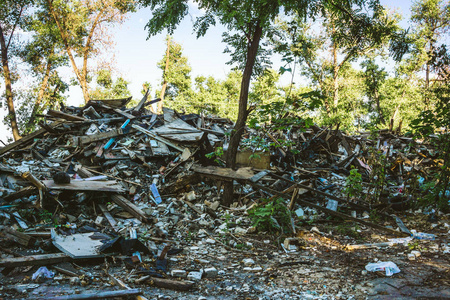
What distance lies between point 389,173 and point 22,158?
12.4 m

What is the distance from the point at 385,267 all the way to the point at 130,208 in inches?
196

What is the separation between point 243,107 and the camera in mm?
6812

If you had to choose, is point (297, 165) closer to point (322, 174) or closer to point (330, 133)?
point (322, 174)

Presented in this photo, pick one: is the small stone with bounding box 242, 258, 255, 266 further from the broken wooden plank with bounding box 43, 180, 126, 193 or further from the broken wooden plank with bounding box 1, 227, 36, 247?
the broken wooden plank with bounding box 43, 180, 126, 193

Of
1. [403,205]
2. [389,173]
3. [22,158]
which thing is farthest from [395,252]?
Result: [22,158]

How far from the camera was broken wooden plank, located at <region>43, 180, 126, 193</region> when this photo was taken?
6.05 metres

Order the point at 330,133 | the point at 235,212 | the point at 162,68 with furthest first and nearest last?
the point at 162,68, the point at 330,133, the point at 235,212

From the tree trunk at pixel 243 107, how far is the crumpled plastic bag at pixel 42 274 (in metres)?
4.22

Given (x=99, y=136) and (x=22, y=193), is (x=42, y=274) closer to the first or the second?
(x=22, y=193)

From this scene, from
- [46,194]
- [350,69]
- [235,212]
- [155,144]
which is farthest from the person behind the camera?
[350,69]

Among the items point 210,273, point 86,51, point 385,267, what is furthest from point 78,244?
point 86,51

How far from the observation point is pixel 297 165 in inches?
388

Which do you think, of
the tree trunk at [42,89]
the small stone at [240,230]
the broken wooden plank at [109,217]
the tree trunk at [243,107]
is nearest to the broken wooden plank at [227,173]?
the tree trunk at [243,107]

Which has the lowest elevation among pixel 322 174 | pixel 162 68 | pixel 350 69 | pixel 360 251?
pixel 360 251
